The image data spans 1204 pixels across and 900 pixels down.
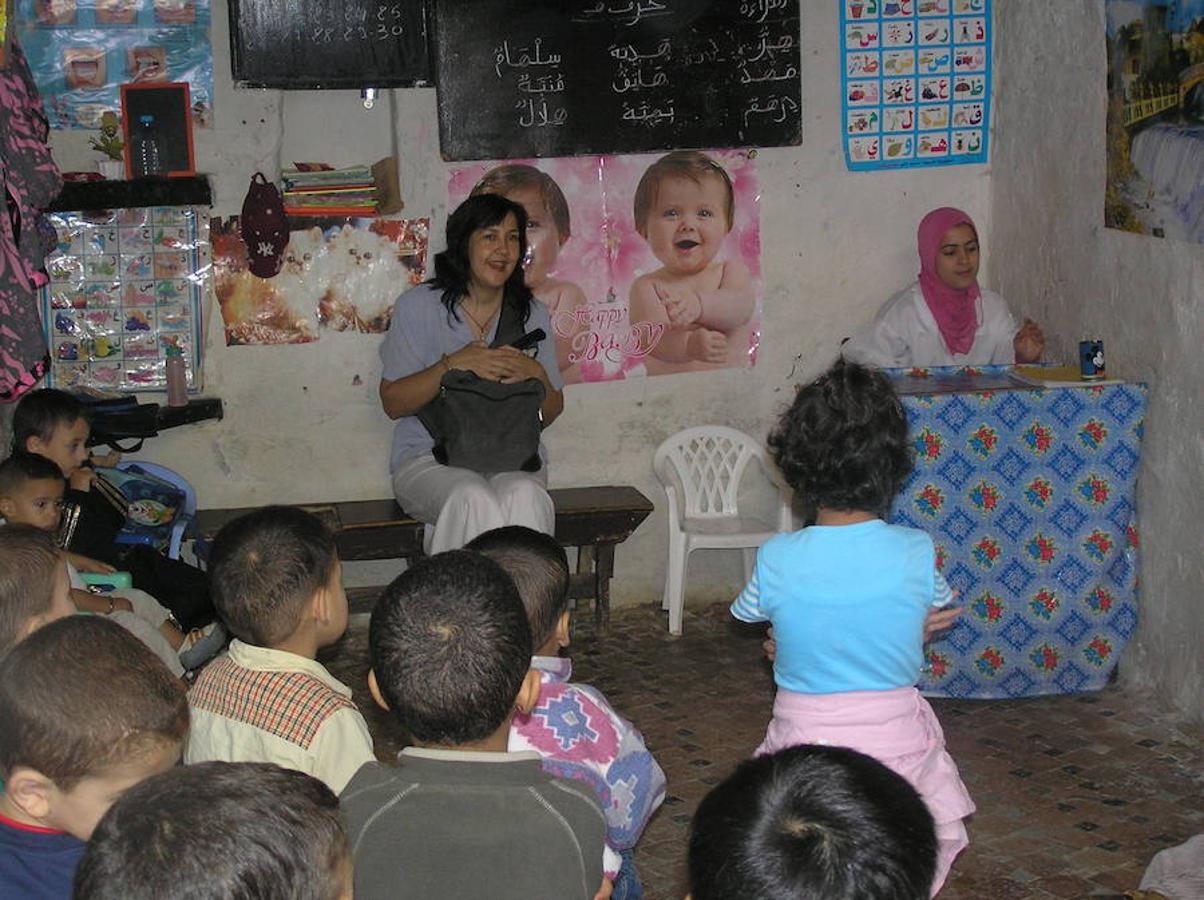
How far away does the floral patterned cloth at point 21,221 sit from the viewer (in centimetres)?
402

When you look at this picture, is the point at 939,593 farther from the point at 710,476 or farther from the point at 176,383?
the point at 176,383

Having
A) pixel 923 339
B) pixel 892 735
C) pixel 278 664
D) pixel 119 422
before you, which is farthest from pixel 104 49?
pixel 892 735

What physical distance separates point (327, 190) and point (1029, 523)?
2.96 meters

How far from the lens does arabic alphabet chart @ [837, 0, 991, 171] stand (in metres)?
5.88

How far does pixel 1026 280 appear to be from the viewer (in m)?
5.73

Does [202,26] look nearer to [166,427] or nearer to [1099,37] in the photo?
[166,427]

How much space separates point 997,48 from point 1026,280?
1.01m

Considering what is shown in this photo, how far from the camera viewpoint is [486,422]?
16.7 ft

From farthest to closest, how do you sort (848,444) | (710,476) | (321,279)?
Result: (710,476)
(321,279)
(848,444)

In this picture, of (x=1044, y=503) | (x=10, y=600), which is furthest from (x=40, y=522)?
(x=1044, y=503)

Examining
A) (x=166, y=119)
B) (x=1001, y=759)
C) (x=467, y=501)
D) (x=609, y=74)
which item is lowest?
(x=1001, y=759)

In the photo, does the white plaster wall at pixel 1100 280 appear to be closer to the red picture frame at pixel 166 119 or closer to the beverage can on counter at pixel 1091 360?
the beverage can on counter at pixel 1091 360

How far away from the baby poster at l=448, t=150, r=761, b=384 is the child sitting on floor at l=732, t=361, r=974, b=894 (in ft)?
10.6

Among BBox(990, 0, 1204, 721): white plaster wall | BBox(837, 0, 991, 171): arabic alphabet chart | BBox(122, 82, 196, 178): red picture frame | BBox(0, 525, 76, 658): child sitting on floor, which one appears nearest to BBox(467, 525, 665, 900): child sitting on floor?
BBox(0, 525, 76, 658): child sitting on floor
